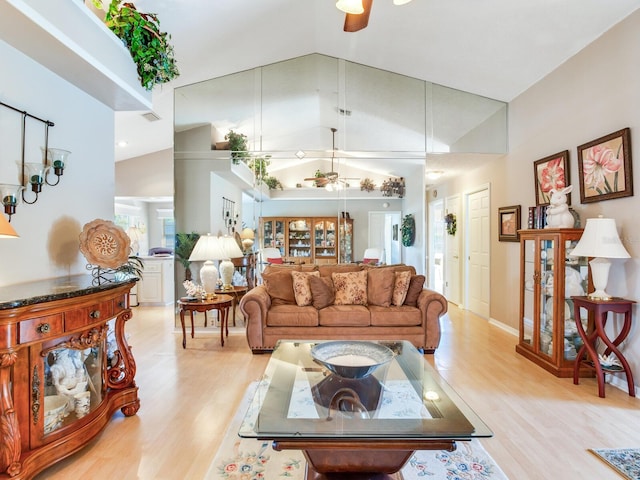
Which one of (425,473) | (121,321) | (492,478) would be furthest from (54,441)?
(492,478)

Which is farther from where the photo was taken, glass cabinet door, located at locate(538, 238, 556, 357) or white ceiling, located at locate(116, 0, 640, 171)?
glass cabinet door, located at locate(538, 238, 556, 357)

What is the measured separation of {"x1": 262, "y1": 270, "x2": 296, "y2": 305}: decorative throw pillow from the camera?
409cm

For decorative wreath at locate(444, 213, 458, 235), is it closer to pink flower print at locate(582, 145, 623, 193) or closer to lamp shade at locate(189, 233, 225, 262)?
pink flower print at locate(582, 145, 623, 193)

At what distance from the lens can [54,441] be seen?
74.0 inches

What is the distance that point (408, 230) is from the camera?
512 centimetres

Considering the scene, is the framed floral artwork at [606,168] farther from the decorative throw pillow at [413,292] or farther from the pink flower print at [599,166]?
the decorative throw pillow at [413,292]

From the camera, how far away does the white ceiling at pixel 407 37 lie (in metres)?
3.10

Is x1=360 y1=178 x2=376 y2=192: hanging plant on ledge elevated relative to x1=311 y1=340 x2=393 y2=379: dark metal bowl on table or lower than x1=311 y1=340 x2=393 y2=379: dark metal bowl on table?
elevated

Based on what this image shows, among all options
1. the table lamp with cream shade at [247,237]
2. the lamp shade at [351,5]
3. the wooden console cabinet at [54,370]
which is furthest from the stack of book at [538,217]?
the wooden console cabinet at [54,370]

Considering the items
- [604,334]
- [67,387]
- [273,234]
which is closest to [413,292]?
[604,334]

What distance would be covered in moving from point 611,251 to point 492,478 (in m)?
2.01

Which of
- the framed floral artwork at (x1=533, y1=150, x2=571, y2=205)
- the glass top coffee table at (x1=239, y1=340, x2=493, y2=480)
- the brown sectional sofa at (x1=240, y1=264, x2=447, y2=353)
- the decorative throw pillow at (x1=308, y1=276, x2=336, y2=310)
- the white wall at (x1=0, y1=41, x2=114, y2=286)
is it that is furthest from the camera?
the decorative throw pillow at (x1=308, y1=276, x2=336, y2=310)

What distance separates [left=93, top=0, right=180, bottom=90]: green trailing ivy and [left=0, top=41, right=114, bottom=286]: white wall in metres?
0.50

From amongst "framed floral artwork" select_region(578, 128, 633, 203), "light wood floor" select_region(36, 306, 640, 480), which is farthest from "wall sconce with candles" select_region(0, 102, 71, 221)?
"framed floral artwork" select_region(578, 128, 633, 203)
